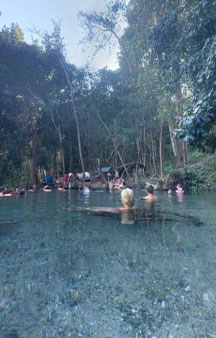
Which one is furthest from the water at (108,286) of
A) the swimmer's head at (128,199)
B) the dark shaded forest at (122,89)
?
the dark shaded forest at (122,89)

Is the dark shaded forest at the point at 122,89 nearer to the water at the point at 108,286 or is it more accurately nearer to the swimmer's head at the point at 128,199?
the swimmer's head at the point at 128,199

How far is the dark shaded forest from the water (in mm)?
4768

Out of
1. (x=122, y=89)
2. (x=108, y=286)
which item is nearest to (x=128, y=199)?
(x=108, y=286)

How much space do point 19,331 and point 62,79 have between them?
81.0 ft

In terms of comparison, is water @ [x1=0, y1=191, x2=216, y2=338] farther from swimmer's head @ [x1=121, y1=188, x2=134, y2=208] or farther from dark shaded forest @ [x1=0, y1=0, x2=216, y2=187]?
dark shaded forest @ [x1=0, y1=0, x2=216, y2=187]

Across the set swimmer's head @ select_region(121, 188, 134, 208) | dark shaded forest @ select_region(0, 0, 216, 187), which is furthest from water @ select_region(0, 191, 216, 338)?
dark shaded forest @ select_region(0, 0, 216, 187)

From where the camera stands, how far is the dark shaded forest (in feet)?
28.4

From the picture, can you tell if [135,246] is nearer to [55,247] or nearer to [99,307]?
[55,247]

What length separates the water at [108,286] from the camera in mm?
1182

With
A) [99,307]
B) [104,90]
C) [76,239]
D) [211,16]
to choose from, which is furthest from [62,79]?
[99,307]

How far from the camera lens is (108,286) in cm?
163

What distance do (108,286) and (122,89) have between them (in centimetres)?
2583

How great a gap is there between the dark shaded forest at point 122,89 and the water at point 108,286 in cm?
477

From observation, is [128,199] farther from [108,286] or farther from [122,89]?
[122,89]
